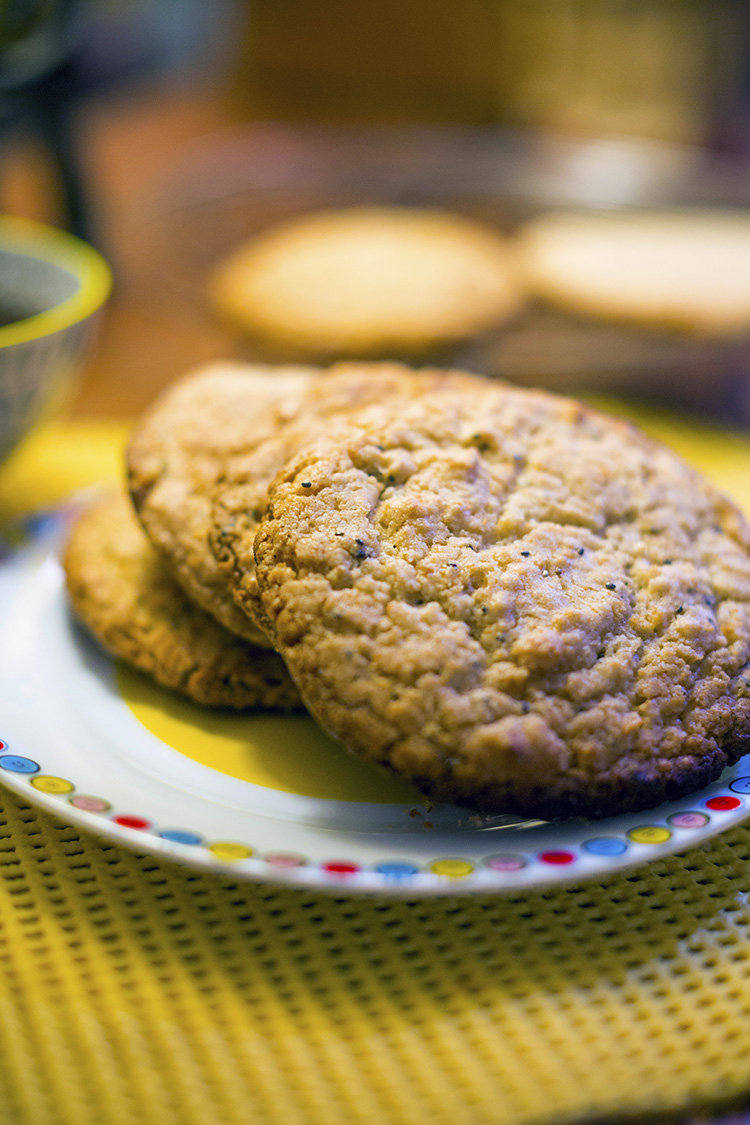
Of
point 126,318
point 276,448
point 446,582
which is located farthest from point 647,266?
point 446,582

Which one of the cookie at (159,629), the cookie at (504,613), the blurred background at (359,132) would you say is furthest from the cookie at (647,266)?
the cookie at (159,629)

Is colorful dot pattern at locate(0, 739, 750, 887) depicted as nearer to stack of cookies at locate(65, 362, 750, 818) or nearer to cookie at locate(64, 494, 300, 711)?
stack of cookies at locate(65, 362, 750, 818)

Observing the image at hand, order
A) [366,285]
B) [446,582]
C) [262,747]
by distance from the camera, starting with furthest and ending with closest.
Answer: [366,285] → [262,747] → [446,582]

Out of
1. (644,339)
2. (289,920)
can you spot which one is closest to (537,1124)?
(289,920)

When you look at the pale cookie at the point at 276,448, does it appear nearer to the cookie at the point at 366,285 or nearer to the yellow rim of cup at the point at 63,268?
the yellow rim of cup at the point at 63,268

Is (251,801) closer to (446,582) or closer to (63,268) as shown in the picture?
(446,582)

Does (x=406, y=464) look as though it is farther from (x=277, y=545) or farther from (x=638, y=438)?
(x=638, y=438)
